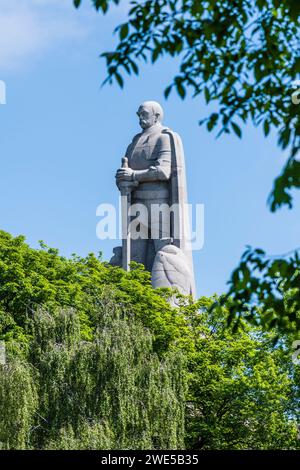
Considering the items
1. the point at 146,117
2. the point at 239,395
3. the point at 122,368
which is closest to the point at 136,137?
the point at 146,117

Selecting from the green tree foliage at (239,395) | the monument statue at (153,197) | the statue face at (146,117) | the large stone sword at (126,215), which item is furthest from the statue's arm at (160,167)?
the green tree foliage at (239,395)

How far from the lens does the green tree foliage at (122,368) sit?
1079 inches

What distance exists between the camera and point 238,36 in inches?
661

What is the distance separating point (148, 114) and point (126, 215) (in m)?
3.56

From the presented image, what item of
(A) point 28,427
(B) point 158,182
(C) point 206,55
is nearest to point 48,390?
(A) point 28,427

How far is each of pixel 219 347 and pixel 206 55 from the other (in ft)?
79.7

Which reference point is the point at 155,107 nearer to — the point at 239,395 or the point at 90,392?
the point at 239,395

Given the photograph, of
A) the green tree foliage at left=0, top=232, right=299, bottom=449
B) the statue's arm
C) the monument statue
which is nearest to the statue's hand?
the monument statue

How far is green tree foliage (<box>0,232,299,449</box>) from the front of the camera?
89.9 ft

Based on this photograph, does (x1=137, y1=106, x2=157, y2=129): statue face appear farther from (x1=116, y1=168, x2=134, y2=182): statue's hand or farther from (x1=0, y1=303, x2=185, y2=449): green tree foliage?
(x1=0, y1=303, x2=185, y2=449): green tree foliage

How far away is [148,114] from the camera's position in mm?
44812

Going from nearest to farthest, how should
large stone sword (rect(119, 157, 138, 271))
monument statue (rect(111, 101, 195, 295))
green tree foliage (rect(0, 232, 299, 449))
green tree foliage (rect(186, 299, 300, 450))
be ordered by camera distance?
1. green tree foliage (rect(0, 232, 299, 449))
2. green tree foliage (rect(186, 299, 300, 450))
3. monument statue (rect(111, 101, 195, 295))
4. large stone sword (rect(119, 157, 138, 271))

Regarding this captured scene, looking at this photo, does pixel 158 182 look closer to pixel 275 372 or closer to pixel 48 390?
pixel 275 372

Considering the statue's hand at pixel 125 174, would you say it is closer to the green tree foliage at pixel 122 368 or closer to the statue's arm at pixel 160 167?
the statue's arm at pixel 160 167
